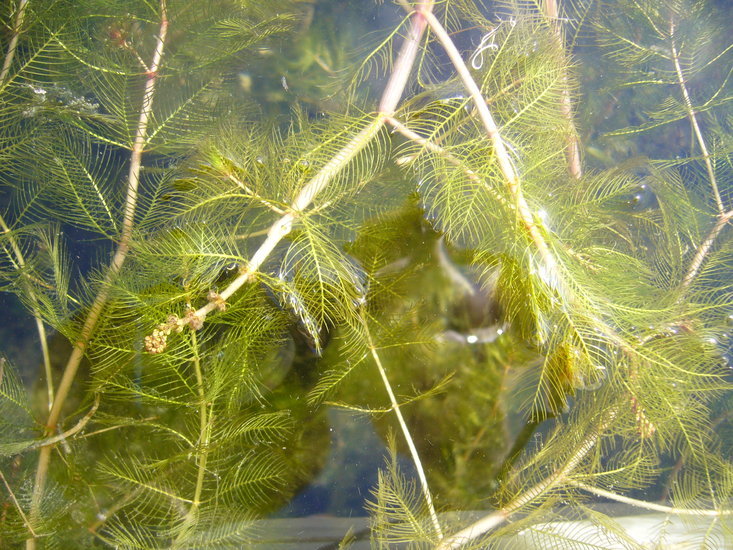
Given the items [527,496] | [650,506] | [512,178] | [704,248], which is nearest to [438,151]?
[512,178]

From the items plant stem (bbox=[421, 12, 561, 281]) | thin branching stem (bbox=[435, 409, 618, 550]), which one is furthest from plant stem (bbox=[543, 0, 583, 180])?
thin branching stem (bbox=[435, 409, 618, 550])

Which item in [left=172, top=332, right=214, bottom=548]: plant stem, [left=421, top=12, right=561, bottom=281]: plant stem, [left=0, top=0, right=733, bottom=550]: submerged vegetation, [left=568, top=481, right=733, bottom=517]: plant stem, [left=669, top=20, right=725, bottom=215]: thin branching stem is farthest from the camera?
[left=669, top=20, right=725, bottom=215]: thin branching stem

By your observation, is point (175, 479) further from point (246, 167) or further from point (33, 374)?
point (246, 167)

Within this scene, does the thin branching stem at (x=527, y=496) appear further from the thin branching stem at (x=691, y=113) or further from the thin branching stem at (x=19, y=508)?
the thin branching stem at (x=19, y=508)

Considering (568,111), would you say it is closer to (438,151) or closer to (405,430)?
(438,151)

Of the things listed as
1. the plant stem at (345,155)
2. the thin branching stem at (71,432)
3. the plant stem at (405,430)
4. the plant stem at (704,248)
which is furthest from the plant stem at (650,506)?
the thin branching stem at (71,432)

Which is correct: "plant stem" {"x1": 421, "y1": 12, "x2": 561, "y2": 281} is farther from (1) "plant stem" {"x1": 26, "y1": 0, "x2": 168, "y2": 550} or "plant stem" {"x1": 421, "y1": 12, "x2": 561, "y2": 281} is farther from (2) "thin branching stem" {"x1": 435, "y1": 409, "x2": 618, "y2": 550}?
(1) "plant stem" {"x1": 26, "y1": 0, "x2": 168, "y2": 550}
